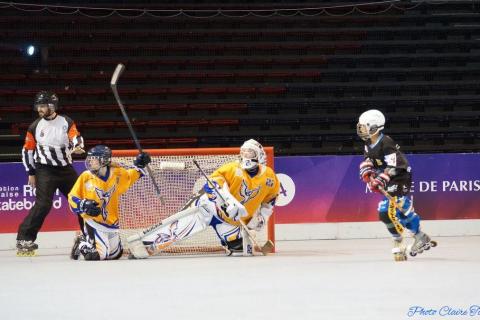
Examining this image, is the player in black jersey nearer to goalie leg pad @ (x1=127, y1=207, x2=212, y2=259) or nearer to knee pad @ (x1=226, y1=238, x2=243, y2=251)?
knee pad @ (x1=226, y1=238, x2=243, y2=251)

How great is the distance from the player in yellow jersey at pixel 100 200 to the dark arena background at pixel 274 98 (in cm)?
30

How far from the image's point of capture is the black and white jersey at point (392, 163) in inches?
287

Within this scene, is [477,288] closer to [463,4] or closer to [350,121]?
[350,121]

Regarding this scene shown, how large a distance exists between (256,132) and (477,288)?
344 inches

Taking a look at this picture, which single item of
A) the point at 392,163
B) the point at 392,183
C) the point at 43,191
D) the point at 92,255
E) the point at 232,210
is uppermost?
the point at 392,163

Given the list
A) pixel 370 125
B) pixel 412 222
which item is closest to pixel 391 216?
pixel 412 222

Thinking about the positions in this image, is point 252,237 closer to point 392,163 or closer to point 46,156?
point 392,163

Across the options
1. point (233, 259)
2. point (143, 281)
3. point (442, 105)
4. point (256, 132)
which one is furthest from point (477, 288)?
point (442, 105)

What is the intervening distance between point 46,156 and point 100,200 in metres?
0.78

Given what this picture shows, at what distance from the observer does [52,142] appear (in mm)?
8406

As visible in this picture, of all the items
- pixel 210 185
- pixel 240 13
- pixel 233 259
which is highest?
pixel 240 13

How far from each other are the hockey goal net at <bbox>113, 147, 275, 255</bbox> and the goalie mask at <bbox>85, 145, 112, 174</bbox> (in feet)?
1.73

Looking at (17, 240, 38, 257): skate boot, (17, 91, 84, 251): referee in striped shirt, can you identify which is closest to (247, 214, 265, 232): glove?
(17, 91, 84, 251): referee in striped shirt

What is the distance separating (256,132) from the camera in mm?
13930
